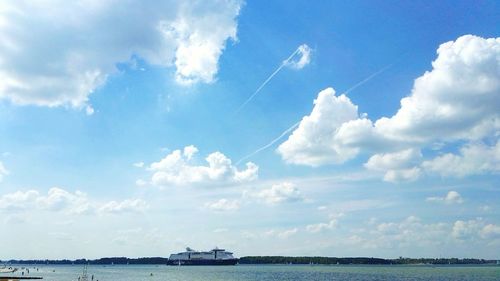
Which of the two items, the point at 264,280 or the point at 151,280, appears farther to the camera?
the point at 151,280

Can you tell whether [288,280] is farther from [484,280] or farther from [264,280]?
[484,280]

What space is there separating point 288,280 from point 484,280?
52.0 m

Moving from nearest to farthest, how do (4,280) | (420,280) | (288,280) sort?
(4,280)
(420,280)
(288,280)

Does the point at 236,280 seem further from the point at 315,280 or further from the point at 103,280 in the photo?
the point at 103,280

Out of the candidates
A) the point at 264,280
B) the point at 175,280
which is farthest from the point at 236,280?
the point at 175,280

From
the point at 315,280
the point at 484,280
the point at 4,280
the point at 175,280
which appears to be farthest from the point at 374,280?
the point at 4,280

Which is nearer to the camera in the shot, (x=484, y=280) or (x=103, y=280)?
(x=484, y=280)

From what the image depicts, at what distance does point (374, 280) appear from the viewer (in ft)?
442

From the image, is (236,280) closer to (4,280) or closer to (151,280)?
(151,280)

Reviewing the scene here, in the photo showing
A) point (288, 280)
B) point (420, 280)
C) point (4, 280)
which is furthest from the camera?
point (288, 280)

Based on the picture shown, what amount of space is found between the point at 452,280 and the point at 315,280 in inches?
1423

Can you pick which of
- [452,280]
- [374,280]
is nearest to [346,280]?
[374,280]

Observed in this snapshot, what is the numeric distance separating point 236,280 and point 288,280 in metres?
14.8

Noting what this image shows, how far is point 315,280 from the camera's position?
457 ft
